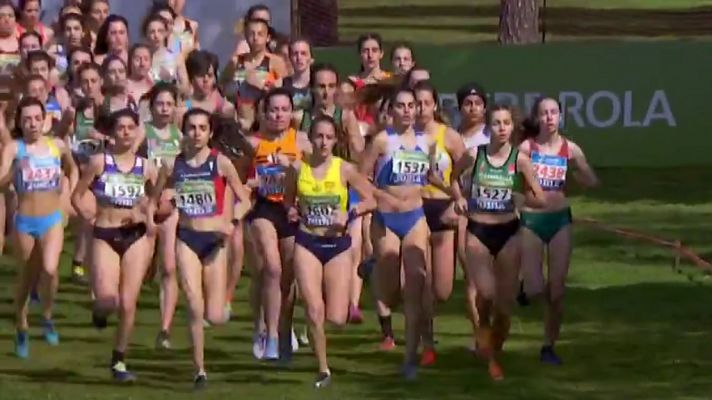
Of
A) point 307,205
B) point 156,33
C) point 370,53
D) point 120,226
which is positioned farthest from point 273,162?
point 156,33

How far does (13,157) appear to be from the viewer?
47.2 feet

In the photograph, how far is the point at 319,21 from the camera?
31812mm

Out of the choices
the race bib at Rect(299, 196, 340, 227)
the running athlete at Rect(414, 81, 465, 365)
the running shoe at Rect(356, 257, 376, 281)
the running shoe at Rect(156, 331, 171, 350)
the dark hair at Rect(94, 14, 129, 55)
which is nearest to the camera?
the race bib at Rect(299, 196, 340, 227)

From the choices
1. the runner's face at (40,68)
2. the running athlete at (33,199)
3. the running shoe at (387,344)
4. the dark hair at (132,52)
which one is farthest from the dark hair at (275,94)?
the runner's face at (40,68)

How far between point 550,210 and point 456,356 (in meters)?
1.34

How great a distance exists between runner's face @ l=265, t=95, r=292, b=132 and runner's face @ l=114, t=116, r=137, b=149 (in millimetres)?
895

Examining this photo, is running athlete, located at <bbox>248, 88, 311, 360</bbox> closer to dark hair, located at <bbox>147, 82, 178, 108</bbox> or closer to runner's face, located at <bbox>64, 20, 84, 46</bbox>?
dark hair, located at <bbox>147, 82, 178, 108</bbox>

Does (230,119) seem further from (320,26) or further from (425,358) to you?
(320,26)

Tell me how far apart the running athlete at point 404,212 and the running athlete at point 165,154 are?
1.49 metres

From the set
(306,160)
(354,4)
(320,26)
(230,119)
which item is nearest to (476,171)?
(306,160)

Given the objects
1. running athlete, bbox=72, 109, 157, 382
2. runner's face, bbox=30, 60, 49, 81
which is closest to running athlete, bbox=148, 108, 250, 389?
running athlete, bbox=72, 109, 157, 382

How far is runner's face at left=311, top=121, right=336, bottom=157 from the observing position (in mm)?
13141

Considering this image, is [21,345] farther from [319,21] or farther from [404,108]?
[319,21]

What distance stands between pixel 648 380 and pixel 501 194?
1.56 metres
